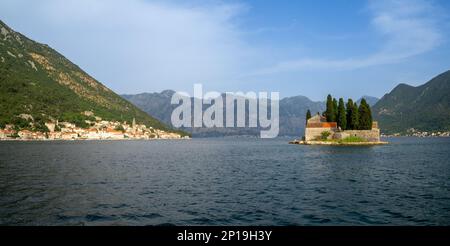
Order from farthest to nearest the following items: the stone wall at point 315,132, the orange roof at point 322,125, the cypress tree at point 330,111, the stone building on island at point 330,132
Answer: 1. the cypress tree at point 330,111
2. the orange roof at point 322,125
3. the stone wall at point 315,132
4. the stone building on island at point 330,132

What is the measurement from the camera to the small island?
375 ft

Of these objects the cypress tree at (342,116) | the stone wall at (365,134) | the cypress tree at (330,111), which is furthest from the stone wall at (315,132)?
the stone wall at (365,134)

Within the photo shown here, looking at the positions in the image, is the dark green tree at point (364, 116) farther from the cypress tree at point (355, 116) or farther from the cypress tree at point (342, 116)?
the cypress tree at point (342, 116)

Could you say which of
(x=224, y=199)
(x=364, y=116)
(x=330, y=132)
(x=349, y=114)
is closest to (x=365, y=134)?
(x=364, y=116)

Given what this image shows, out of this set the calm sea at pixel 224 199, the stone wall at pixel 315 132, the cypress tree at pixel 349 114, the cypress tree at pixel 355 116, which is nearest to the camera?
the calm sea at pixel 224 199

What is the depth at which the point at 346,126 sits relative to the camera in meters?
118

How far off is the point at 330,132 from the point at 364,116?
11167 millimetres

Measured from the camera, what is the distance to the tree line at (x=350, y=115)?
4481 inches

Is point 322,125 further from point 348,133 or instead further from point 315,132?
point 348,133

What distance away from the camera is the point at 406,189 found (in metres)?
32.2

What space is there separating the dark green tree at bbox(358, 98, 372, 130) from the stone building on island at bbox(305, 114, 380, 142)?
157 cm
